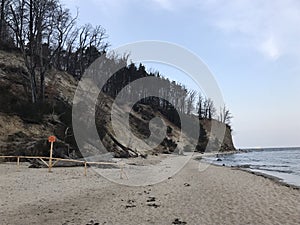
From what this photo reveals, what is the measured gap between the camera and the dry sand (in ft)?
29.4

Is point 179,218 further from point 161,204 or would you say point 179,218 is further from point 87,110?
point 87,110

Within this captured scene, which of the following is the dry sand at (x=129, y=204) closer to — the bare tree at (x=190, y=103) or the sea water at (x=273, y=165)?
the sea water at (x=273, y=165)

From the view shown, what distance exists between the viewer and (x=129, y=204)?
11.2m

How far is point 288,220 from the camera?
30.2 feet

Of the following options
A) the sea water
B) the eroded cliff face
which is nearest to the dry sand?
the eroded cliff face

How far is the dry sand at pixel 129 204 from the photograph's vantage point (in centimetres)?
897

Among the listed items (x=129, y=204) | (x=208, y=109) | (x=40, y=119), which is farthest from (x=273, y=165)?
(x=208, y=109)

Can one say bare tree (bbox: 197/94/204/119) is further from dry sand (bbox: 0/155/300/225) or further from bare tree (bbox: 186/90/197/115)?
dry sand (bbox: 0/155/300/225)

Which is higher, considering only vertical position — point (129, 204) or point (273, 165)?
point (273, 165)

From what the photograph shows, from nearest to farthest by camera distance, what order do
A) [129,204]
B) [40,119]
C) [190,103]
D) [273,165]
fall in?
[129,204], [40,119], [273,165], [190,103]

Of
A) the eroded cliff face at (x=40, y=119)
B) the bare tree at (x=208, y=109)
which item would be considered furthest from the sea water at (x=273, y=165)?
the bare tree at (x=208, y=109)

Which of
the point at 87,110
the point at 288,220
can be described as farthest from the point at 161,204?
the point at 87,110

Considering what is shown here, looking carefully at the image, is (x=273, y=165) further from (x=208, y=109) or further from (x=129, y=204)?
(x=208, y=109)

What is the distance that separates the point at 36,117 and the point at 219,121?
9318 cm
